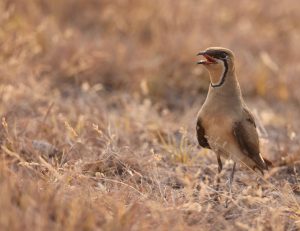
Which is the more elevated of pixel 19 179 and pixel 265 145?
pixel 19 179

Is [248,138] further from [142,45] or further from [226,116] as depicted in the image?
[142,45]

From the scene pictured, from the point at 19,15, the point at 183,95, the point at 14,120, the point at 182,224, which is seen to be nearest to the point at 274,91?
the point at 183,95

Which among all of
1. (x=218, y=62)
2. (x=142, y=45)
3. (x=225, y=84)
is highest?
(x=218, y=62)

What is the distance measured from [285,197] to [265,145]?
68.9 inches

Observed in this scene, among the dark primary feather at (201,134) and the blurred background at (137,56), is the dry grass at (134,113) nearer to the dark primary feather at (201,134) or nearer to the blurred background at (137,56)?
the blurred background at (137,56)

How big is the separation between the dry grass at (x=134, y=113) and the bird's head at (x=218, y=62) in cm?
54

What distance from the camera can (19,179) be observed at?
3.51 meters

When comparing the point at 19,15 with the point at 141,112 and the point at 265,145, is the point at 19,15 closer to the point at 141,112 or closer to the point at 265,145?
the point at 141,112

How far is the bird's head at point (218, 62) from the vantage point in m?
4.49

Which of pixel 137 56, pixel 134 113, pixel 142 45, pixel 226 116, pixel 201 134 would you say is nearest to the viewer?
pixel 226 116

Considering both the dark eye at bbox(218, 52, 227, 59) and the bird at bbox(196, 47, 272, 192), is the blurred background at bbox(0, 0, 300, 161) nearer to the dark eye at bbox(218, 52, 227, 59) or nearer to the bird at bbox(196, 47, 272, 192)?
the bird at bbox(196, 47, 272, 192)

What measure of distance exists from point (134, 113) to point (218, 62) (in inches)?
66.0

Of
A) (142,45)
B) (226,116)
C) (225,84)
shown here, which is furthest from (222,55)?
(142,45)

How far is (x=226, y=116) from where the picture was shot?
14.6 feet
